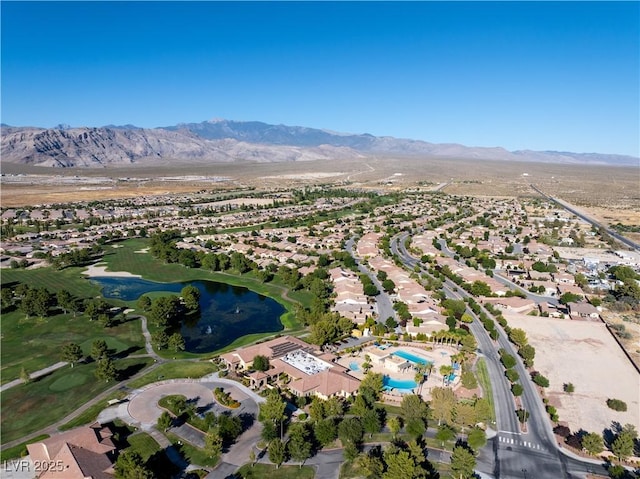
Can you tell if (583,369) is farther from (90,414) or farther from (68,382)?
(68,382)

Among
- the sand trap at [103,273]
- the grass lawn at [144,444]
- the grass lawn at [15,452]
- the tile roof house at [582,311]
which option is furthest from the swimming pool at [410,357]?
the sand trap at [103,273]

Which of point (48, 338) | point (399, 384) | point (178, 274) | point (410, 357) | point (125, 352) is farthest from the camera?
point (178, 274)

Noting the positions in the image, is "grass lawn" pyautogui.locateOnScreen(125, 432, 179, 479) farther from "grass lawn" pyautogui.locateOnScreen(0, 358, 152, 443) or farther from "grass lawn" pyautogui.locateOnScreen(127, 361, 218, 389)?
"grass lawn" pyautogui.locateOnScreen(0, 358, 152, 443)

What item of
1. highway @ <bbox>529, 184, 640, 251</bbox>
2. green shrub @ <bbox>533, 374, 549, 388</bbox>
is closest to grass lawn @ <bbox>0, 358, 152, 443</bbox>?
green shrub @ <bbox>533, 374, 549, 388</bbox>

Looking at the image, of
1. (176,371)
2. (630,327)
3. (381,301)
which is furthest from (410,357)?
(630,327)

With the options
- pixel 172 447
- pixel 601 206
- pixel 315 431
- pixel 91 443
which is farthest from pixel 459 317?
pixel 601 206

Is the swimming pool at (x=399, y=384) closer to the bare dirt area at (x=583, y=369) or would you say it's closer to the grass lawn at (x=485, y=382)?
the grass lawn at (x=485, y=382)
